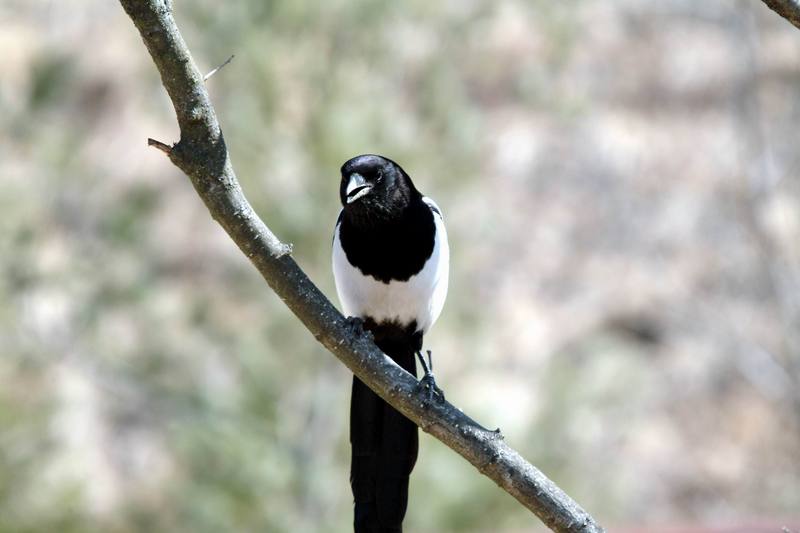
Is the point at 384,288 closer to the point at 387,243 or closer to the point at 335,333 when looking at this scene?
the point at 387,243

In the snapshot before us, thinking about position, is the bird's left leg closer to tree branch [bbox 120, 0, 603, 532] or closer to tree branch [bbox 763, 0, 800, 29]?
tree branch [bbox 120, 0, 603, 532]

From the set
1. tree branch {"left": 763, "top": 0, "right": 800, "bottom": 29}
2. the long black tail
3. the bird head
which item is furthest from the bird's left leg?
tree branch {"left": 763, "top": 0, "right": 800, "bottom": 29}

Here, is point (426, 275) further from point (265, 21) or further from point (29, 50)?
point (29, 50)

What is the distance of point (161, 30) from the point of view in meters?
2.12

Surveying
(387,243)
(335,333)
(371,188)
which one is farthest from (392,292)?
(335,333)

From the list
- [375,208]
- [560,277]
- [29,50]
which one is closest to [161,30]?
[375,208]

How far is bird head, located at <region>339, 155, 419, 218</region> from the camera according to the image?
318cm

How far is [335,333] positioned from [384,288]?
39.1 inches

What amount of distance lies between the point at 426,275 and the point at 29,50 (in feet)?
35.4

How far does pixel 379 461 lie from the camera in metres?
3.10

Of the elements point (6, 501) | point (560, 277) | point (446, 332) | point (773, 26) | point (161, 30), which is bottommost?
point (161, 30)

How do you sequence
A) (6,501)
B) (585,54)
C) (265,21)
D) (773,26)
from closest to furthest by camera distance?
(6,501) < (265,21) < (773,26) < (585,54)

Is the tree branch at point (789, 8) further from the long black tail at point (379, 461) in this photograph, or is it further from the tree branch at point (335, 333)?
the long black tail at point (379, 461)

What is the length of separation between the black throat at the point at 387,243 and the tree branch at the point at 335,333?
2.85 ft
